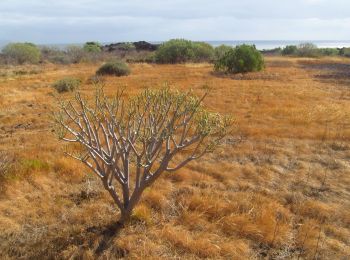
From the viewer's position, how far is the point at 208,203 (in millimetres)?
5672

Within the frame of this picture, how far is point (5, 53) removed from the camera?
1730 inches

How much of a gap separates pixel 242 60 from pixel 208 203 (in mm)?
17490

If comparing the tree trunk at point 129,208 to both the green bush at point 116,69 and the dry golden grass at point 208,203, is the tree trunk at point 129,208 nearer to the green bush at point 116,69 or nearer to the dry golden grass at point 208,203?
the dry golden grass at point 208,203

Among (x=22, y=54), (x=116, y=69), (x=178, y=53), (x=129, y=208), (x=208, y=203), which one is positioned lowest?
(x=208, y=203)

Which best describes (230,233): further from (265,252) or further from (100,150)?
(100,150)

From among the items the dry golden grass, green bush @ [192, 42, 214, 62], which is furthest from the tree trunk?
green bush @ [192, 42, 214, 62]

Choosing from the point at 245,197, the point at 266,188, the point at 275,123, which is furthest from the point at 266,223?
the point at 275,123

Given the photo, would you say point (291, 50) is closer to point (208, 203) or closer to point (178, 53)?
point (178, 53)

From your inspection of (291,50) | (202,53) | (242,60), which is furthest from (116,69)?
(291,50)

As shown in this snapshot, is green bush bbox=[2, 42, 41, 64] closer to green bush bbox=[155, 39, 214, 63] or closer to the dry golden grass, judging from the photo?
green bush bbox=[155, 39, 214, 63]

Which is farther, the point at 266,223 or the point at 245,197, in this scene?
the point at 245,197

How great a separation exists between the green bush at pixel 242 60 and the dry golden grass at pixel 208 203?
12284mm

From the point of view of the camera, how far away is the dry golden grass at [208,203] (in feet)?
15.1

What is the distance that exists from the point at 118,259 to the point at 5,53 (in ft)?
149
